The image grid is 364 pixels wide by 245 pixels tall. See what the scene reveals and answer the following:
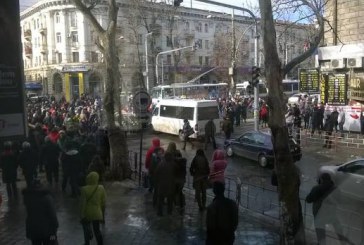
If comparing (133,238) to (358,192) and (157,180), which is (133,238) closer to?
(157,180)

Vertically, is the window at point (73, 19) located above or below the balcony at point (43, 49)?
above

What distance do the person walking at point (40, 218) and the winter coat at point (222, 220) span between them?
8.03ft

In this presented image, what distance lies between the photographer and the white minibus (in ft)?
82.5

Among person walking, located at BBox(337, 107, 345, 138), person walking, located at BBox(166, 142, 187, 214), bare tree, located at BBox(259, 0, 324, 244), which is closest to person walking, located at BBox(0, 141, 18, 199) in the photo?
person walking, located at BBox(166, 142, 187, 214)

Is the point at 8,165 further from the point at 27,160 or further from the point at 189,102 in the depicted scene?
the point at 189,102

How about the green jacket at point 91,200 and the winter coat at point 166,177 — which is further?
the winter coat at point 166,177

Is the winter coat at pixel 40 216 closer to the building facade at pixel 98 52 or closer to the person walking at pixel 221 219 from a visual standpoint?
the person walking at pixel 221 219

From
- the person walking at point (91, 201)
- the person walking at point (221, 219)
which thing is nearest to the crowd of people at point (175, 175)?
the person walking at point (91, 201)

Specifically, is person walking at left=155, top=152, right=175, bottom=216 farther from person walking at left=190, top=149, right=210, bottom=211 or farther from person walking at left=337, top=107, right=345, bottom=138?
person walking at left=337, top=107, right=345, bottom=138

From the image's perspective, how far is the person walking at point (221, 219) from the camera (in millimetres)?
6559

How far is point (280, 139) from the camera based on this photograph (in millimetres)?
7949

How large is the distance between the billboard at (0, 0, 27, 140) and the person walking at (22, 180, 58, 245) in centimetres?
124

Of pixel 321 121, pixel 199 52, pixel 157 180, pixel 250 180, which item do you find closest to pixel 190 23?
pixel 199 52

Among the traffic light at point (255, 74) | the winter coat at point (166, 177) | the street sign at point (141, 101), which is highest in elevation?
the traffic light at point (255, 74)
